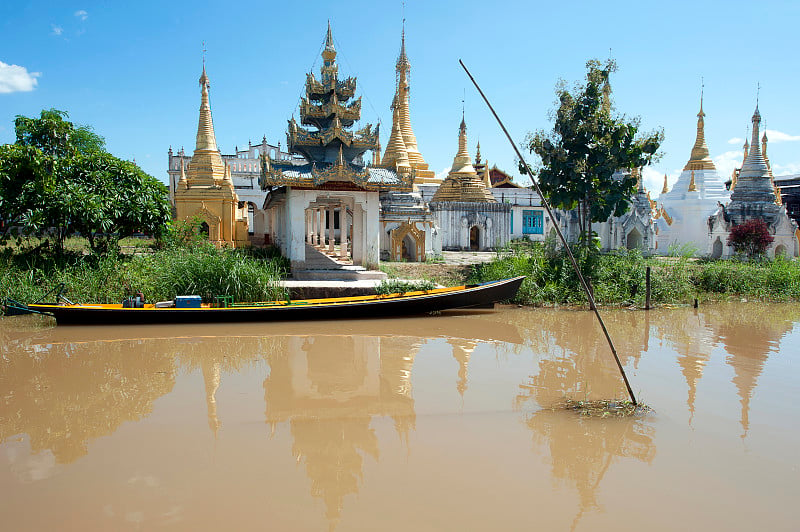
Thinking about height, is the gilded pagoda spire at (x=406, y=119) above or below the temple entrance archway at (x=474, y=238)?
above

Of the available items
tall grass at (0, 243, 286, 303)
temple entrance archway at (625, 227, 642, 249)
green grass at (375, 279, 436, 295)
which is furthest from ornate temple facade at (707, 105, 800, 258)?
tall grass at (0, 243, 286, 303)

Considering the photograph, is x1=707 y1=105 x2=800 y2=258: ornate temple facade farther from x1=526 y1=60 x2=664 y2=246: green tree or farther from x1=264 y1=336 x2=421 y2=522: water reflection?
x1=264 y1=336 x2=421 y2=522: water reflection

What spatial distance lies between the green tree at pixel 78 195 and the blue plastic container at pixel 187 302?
3.60m

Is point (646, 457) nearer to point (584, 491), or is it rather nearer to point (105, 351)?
point (584, 491)

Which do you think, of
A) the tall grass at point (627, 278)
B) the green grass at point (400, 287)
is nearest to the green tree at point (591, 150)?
the tall grass at point (627, 278)

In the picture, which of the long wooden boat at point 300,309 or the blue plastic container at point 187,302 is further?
the blue plastic container at point 187,302

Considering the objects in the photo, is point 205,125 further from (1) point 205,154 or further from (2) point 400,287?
(2) point 400,287

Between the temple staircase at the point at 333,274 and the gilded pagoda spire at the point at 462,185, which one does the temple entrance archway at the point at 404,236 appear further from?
the gilded pagoda spire at the point at 462,185

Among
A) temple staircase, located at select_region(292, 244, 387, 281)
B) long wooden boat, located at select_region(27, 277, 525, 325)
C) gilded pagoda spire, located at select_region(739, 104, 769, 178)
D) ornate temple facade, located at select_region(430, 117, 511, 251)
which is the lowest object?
long wooden boat, located at select_region(27, 277, 525, 325)

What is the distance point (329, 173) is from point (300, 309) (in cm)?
449

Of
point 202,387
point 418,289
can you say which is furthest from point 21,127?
point 202,387

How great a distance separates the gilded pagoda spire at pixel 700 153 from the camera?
1025 inches

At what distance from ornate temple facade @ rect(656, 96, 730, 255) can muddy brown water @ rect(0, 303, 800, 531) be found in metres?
16.7

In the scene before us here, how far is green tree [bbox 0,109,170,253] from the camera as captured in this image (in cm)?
1225
